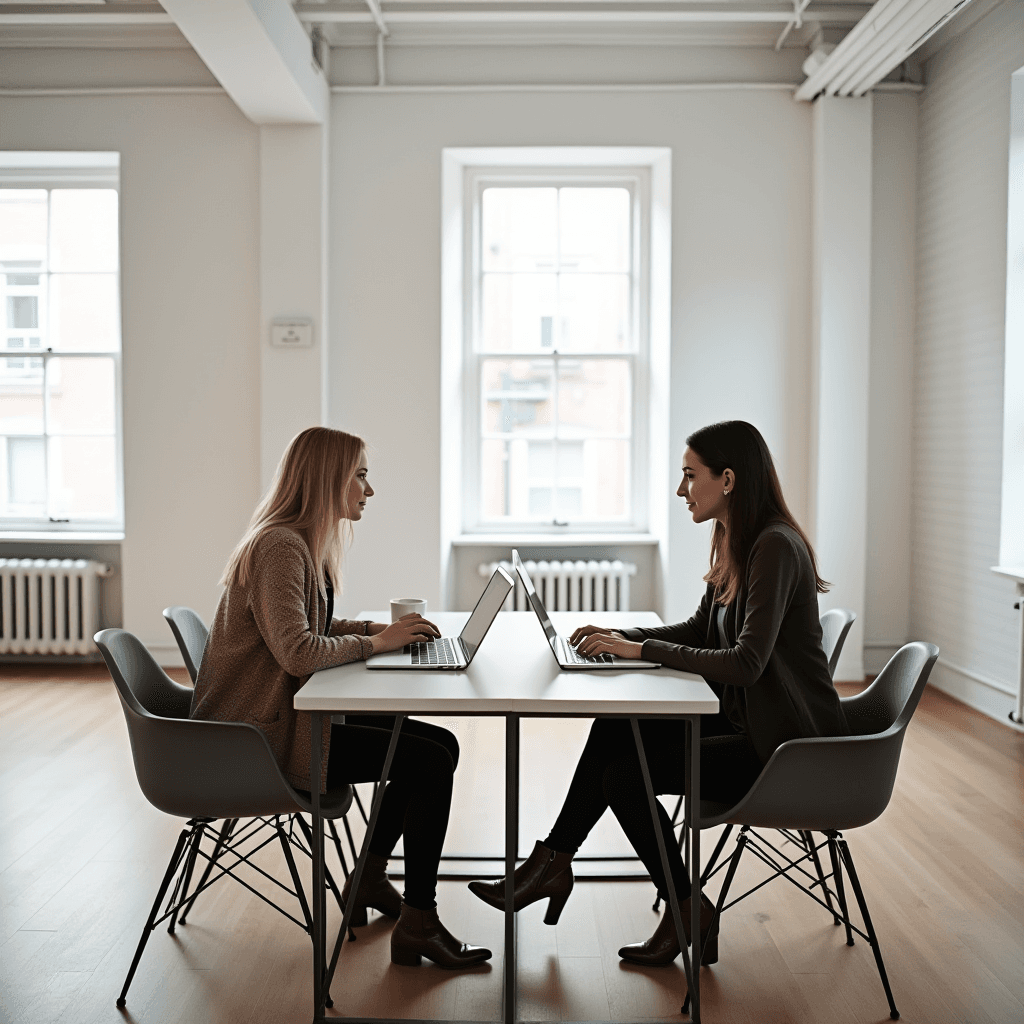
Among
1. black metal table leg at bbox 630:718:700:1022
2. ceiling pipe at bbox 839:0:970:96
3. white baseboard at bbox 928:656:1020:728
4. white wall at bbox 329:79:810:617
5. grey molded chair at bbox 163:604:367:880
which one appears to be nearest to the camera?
black metal table leg at bbox 630:718:700:1022

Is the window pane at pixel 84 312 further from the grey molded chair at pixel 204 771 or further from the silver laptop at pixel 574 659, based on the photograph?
the silver laptop at pixel 574 659

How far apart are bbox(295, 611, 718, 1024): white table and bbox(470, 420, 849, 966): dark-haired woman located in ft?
0.31

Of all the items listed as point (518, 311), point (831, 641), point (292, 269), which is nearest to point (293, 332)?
point (292, 269)

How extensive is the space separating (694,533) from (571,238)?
1.91 metres

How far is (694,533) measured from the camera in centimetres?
562

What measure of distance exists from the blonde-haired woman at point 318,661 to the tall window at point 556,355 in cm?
346

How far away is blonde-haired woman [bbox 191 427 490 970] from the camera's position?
2.32 meters

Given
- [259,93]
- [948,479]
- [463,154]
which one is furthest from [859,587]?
[259,93]

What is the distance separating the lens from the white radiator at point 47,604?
18.8 ft

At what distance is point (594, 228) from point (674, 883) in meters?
4.45

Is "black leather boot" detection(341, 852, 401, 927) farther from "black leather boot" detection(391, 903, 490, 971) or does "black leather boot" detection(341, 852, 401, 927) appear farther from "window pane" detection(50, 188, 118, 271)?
"window pane" detection(50, 188, 118, 271)

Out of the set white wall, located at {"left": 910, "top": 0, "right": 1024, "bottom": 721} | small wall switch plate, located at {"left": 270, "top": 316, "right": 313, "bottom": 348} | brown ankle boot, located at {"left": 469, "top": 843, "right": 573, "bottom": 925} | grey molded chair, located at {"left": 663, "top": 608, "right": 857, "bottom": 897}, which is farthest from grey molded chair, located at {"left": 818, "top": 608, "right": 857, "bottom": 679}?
small wall switch plate, located at {"left": 270, "top": 316, "right": 313, "bottom": 348}

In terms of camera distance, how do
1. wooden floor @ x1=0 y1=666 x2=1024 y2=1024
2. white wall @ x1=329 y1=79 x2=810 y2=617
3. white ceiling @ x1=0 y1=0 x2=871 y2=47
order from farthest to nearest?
white wall @ x1=329 y1=79 x2=810 y2=617, white ceiling @ x1=0 y1=0 x2=871 y2=47, wooden floor @ x1=0 y1=666 x2=1024 y2=1024

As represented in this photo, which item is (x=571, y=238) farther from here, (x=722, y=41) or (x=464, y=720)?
(x=464, y=720)
